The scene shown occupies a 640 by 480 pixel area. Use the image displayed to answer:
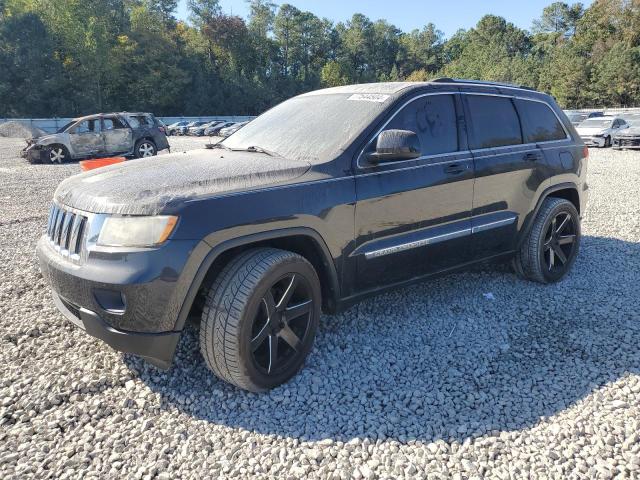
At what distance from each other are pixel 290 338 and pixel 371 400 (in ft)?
1.97

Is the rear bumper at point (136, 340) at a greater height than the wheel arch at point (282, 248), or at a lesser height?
lesser

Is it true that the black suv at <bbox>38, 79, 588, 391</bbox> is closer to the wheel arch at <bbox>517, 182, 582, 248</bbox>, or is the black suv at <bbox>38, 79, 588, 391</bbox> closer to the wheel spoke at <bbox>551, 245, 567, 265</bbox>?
the wheel arch at <bbox>517, 182, 582, 248</bbox>

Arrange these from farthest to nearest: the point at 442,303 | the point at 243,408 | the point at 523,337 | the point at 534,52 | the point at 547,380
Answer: the point at 534,52, the point at 442,303, the point at 523,337, the point at 547,380, the point at 243,408

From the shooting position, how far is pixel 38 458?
7.63 ft

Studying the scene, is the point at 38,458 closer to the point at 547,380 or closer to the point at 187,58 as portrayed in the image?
the point at 547,380

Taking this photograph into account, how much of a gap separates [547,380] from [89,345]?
306cm

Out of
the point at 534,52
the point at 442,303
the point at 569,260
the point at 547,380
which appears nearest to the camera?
the point at 547,380

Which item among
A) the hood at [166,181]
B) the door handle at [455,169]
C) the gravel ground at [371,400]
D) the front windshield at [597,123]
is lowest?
the front windshield at [597,123]

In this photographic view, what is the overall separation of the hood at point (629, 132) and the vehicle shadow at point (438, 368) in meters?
17.4

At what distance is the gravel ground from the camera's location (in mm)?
2316

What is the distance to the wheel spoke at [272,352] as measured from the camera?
111 inches

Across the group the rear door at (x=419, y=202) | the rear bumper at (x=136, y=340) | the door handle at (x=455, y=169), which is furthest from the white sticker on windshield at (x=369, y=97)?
the rear bumper at (x=136, y=340)

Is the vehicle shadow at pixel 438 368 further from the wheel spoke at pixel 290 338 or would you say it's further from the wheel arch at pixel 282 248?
the wheel arch at pixel 282 248

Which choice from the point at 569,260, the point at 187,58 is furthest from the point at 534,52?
the point at 569,260
